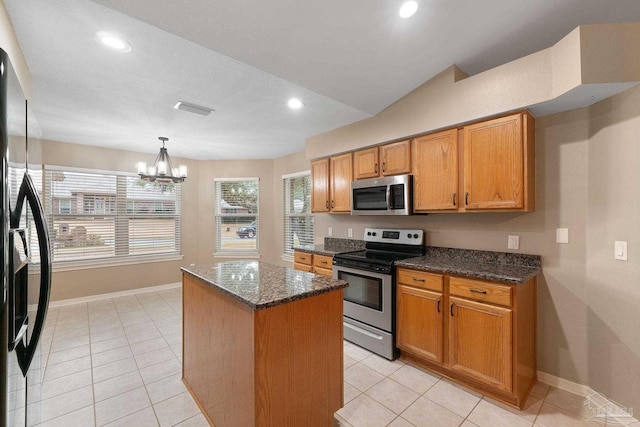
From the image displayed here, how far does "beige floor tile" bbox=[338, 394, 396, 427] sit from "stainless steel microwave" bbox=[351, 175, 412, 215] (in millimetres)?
1701

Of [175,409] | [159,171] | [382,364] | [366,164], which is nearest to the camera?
[175,409]

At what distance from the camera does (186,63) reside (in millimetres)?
2148

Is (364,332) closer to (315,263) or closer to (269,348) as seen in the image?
(315,263)

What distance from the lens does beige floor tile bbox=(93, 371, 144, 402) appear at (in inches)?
86.0

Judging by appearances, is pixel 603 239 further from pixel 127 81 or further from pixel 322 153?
pixel 127 81

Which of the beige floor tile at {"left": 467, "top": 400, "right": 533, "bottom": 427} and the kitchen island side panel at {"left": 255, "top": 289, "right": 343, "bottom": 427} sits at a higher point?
the kitchen island side panel at {"left": 255, "top": 289, "right": 343, "bottom": 427}

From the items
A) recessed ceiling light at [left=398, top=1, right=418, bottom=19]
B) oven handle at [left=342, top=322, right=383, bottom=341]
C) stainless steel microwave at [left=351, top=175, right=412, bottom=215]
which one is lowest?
oven handle at [left=342, top=322, right=383, bottom=341]

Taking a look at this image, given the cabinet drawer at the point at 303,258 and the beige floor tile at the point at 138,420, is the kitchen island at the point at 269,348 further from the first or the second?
the cabinet drawer at the point at 303,258

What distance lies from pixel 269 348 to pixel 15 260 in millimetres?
1044

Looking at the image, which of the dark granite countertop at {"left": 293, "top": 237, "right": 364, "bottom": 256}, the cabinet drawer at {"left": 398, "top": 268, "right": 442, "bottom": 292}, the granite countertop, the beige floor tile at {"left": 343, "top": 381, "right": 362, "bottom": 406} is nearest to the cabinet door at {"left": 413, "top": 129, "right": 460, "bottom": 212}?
the cabinet drawer at {"left": 398, "top": 268, "right": 442, "bottom": 292}

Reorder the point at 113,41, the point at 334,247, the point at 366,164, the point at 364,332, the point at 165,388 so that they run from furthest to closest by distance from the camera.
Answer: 1. the point at 334,247
2. the point at 366,164
3. the point at 364,332
4. the point at 165,388
5. the point at 113,41

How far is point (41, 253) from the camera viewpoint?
3.78ft

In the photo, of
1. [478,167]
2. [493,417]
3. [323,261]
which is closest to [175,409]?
[323,261]

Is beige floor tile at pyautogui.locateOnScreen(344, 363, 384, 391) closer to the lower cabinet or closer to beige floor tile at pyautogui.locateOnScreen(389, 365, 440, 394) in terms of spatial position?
beige floor tile at pyautogui.locateOnScreen(389, 365, 440, 394)
